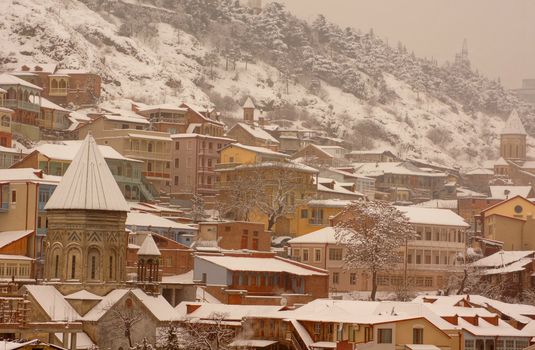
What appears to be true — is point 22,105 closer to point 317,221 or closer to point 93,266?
point 317,221

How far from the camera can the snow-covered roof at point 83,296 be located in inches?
2950

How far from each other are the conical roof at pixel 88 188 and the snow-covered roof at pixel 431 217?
3095 centimetres

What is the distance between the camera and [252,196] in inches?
4304

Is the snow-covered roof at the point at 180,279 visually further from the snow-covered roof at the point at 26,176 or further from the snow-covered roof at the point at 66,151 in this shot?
the snow-covered roof at the point at 66,151

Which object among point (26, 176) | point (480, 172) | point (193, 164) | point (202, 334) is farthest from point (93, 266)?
point (480, 172)

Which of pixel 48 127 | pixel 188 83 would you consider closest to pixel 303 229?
pixel 48 127

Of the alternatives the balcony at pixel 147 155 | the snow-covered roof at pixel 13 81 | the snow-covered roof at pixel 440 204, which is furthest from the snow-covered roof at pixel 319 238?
the snow-covered roof at pixel 440 204

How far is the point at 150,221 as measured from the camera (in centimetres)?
9694

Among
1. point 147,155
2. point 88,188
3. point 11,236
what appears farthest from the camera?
point 147,155

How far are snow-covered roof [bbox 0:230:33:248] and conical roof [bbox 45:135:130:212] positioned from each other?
8837 mm

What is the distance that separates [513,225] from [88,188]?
47810 mm

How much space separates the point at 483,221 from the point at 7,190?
4413 centimetres

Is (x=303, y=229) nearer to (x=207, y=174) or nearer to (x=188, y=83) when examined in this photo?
(x=207, y=174)

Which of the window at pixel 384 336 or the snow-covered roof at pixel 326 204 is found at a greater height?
the snow-covered roof at pixel 326 204
